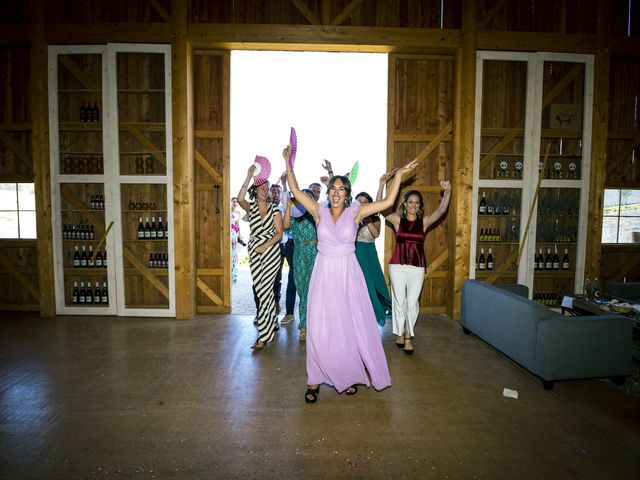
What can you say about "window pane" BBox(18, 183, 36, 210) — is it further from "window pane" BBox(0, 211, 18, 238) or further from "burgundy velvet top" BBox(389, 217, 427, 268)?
"burgundy velvet top" BBox(389, 217, 427, 268)

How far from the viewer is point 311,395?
10.7 feet

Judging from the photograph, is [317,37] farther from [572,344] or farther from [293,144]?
[572,344]

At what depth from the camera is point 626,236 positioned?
667 centimetres

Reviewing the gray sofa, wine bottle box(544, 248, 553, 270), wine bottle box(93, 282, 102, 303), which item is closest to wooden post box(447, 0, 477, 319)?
wine bottle box(544, 248, 553, 270)

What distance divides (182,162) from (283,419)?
394 centimetres

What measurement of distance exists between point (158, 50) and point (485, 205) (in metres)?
5.13

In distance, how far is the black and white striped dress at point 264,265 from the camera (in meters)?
4.53

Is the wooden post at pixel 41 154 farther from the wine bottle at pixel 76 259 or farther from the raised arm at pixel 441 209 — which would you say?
the raised arm at pixel 441 209

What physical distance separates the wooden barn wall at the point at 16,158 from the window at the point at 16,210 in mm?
201

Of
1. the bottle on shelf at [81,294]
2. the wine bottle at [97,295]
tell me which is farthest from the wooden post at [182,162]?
the bottle on shelf at [81,294]

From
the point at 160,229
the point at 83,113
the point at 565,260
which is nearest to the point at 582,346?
the point at 565,260

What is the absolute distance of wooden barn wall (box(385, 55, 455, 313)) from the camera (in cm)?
612

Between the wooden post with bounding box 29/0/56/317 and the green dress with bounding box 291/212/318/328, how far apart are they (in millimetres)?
3649

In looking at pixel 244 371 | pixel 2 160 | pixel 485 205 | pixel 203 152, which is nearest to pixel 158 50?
pixel 203 152
